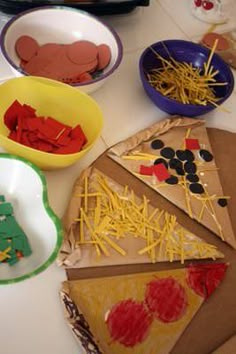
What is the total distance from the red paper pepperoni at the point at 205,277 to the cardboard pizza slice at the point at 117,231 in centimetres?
2

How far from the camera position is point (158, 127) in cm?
88

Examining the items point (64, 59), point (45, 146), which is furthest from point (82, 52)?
point (45, 146)

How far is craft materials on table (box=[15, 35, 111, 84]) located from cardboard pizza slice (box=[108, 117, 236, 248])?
0.53ft

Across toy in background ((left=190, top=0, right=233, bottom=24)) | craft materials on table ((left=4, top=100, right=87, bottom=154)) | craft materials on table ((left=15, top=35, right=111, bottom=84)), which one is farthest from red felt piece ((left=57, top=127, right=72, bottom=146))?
toy in background ((left=190, top=0, right=233, bottom=24))

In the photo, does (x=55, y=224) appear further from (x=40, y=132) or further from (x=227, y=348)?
(x=227, y=348)

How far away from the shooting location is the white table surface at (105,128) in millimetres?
648

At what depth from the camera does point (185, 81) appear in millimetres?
937

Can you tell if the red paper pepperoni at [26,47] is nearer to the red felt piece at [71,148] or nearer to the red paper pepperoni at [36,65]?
the red paper pepperoni at [36,65]

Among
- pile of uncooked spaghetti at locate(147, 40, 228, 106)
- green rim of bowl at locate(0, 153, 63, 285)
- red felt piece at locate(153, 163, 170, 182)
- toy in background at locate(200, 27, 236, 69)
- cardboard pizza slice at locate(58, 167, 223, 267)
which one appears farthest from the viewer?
toy in background at locate(200, 27, 236, 69)

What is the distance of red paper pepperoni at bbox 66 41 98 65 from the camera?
36.2 inches

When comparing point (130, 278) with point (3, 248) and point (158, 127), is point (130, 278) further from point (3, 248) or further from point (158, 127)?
point (158, 127)

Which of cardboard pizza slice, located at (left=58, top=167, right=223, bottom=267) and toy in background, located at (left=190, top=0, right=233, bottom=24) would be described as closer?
cardboard pizza slice, located at (left=58, top=167, right=223, bottom=267)

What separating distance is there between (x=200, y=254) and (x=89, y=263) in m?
0.18

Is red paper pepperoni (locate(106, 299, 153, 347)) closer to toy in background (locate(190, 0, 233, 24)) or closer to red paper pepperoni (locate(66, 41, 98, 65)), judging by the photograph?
red paper pepperoni (locate(66, 41, 98, 65))
